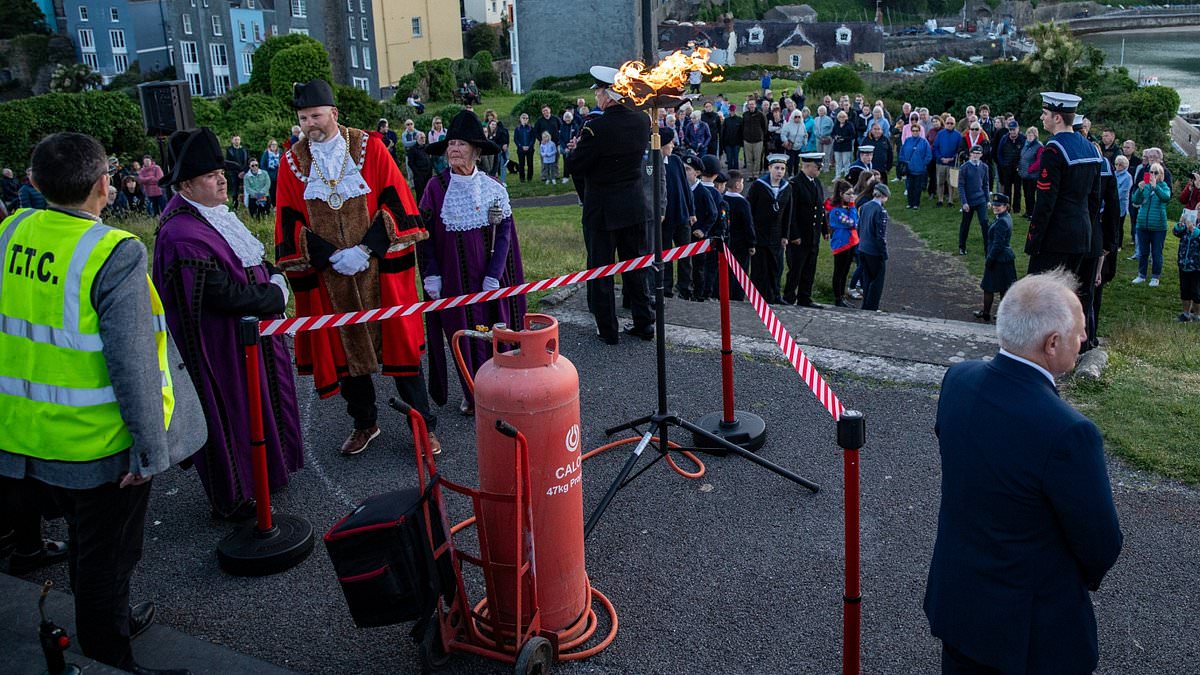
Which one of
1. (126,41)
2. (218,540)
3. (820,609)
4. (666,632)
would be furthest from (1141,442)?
(126,41)

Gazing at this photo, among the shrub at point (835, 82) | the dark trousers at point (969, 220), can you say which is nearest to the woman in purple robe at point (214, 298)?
the dark trousers at point (969, 220)

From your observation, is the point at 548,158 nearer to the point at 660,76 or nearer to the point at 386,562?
the point at 660,76

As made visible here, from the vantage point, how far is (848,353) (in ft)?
26.1

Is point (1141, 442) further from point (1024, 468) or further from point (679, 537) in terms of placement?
point (1024, 468)

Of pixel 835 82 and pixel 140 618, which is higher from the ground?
pixel 835 82

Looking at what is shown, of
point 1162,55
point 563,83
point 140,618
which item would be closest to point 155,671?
point 140,618

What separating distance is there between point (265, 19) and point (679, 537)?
7320 centimetres

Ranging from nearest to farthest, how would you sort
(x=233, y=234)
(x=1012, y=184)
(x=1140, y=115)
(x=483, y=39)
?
(x=233, y=234), (x=1012, y=184), (x=1140, y=115), (x=483, y=39)

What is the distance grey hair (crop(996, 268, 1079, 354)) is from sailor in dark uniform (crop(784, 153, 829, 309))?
8806mm

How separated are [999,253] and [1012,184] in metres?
8.75

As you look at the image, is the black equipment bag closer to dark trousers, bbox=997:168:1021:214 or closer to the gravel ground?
the gravel ground

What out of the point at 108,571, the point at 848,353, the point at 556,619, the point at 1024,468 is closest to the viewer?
the point at 1024,468

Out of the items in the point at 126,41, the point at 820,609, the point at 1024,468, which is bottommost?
the point at 820,609

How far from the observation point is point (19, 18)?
2975 inches
